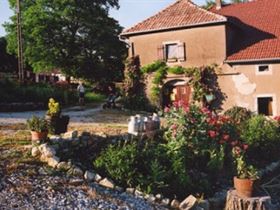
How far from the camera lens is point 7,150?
437 inches

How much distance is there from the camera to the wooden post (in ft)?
32.7

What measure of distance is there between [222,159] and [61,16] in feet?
100

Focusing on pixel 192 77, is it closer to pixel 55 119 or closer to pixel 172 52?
pixel 172 52

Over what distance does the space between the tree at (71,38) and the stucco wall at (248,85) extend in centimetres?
1763

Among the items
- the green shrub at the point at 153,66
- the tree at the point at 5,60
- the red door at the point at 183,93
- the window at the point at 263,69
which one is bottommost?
the red door at the point at 183,93

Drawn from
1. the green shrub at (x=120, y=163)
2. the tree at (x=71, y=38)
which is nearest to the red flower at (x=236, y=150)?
the green shrub at (x=120, y=163)

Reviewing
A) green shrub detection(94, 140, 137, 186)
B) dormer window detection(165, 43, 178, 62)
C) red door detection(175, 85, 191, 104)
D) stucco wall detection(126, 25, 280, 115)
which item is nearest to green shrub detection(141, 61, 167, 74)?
dormer window detection(165, 43, 178, 62)

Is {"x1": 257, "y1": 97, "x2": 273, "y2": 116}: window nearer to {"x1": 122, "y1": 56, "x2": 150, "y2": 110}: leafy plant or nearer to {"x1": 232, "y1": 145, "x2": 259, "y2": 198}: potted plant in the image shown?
{"x1": 122, "y1": 56, "x2": 150, "y2": 110}: leafy plant

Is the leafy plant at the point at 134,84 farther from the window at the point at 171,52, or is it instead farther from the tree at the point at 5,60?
the tree at the point at 5,60

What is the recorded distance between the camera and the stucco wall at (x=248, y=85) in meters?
24.0

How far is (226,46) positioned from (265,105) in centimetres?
382

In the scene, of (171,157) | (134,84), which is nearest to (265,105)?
(134,84)

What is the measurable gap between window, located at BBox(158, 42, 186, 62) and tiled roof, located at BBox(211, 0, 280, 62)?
273 cm

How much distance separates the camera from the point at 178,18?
2634 cm
